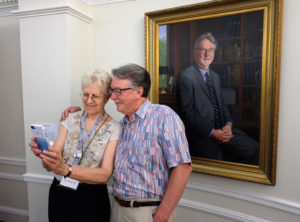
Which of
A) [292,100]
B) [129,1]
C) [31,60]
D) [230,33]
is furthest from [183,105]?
[31,60]

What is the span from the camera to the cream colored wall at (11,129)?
289 cm

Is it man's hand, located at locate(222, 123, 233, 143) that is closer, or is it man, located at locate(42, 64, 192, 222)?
man, located at locate(42, 64, 192, 222)

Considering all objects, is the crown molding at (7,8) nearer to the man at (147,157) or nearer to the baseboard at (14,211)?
the man at (147,157)

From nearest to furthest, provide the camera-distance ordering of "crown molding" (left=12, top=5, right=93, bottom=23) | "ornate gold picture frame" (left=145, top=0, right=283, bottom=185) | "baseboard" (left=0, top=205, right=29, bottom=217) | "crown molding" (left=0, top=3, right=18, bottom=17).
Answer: "ornate gold picture frame" (left=145, top=0, right=283, bottom=185)
"crown molding" (left=12, top=5, right=93, bottom=23)
"crown molding" (left=0, top=3, right=18, bottom=17)
"baseboard" (left=0, top=205, right=29, bottom=217)

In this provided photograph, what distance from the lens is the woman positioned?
163 cm

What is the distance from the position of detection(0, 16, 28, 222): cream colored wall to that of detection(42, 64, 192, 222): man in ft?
6.91

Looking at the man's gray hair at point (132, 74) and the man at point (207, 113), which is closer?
the man's gray hair at point (132, 74)

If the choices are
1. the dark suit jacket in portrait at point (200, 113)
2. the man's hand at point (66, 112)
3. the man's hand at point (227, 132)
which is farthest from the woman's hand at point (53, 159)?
the man's hand at point (227, 132)

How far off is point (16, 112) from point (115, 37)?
5.59ft

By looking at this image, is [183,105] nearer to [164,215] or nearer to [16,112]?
[164,215]

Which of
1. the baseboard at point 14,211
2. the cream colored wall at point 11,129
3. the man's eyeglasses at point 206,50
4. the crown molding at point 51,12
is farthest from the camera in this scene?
the baseboard at point 14,211

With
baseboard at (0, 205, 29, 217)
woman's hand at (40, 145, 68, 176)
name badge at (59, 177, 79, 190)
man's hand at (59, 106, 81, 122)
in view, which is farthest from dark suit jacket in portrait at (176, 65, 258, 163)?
baseboard at (0, 205, 29, 217)

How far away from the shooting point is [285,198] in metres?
1.91

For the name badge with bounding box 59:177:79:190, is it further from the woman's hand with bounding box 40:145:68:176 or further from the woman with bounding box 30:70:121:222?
the woman's hand with bounding box 40:145:68:176
